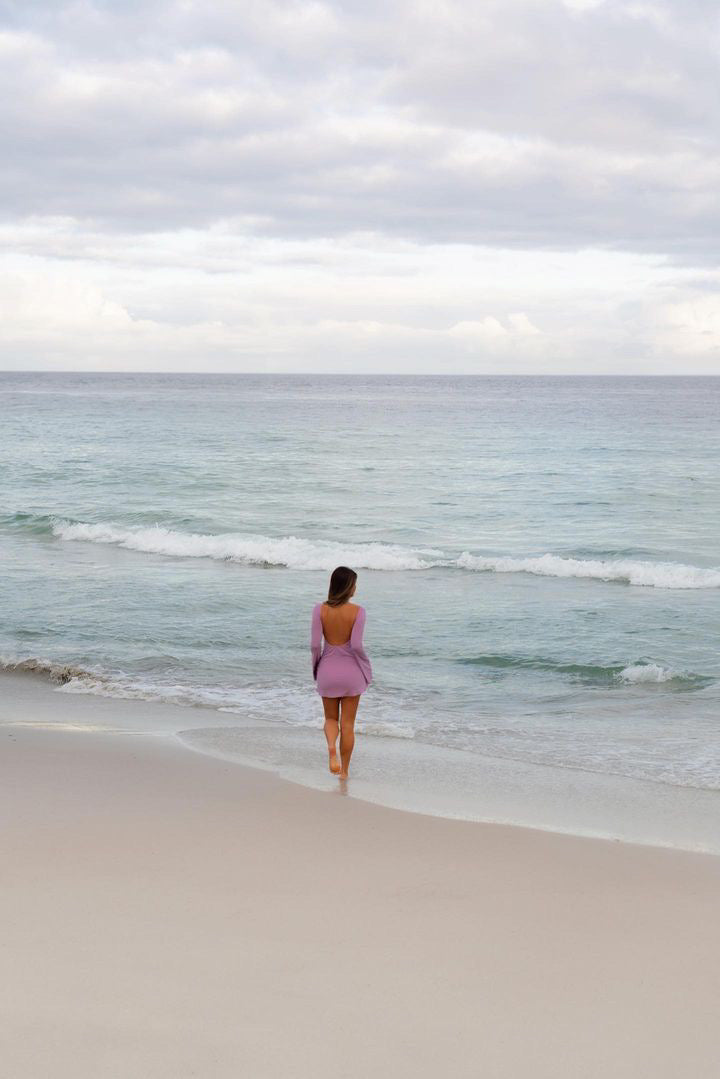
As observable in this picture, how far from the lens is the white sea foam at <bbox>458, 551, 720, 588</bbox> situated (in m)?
16.9

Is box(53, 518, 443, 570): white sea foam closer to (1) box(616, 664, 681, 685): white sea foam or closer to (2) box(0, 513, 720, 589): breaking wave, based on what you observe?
(2) box(0, 513, 720, 589): breaking wave

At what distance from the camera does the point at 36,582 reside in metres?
15.9

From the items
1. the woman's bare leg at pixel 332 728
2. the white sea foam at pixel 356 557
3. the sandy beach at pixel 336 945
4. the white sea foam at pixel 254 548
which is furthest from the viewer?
the white sea foam at pixel 254 548

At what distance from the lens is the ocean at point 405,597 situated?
8.98 metres

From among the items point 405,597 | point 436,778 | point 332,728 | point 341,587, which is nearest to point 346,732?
point 332,728

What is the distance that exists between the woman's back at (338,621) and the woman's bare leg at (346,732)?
0.46 meters

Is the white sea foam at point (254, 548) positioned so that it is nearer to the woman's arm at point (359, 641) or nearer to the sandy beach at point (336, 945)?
the woman's arm at point (359, 641)

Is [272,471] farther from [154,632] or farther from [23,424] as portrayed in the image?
[23,424]

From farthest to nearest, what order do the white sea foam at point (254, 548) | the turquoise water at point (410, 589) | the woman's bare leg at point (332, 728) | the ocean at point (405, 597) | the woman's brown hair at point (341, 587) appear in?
1. the white sea foam at point (254, 548)
2. the turquoise water at point (410, 589)
3. the ocean at point (405, 597)
4. the woman's bare leg at point (332, 728)
5. the woman's brown hair at point (341, 587)

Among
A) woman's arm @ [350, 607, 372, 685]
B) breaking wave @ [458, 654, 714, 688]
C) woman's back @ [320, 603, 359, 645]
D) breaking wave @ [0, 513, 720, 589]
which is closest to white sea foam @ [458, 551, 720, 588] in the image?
breaking wave @ [0, 513, 720, 589]

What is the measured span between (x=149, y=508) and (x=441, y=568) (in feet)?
32.8

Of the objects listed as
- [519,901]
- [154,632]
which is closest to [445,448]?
[154,632]

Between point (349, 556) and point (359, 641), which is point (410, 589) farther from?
point (359, 641)

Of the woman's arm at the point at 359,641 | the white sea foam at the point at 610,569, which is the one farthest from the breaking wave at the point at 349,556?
the woman's arm at the point at 359,641
